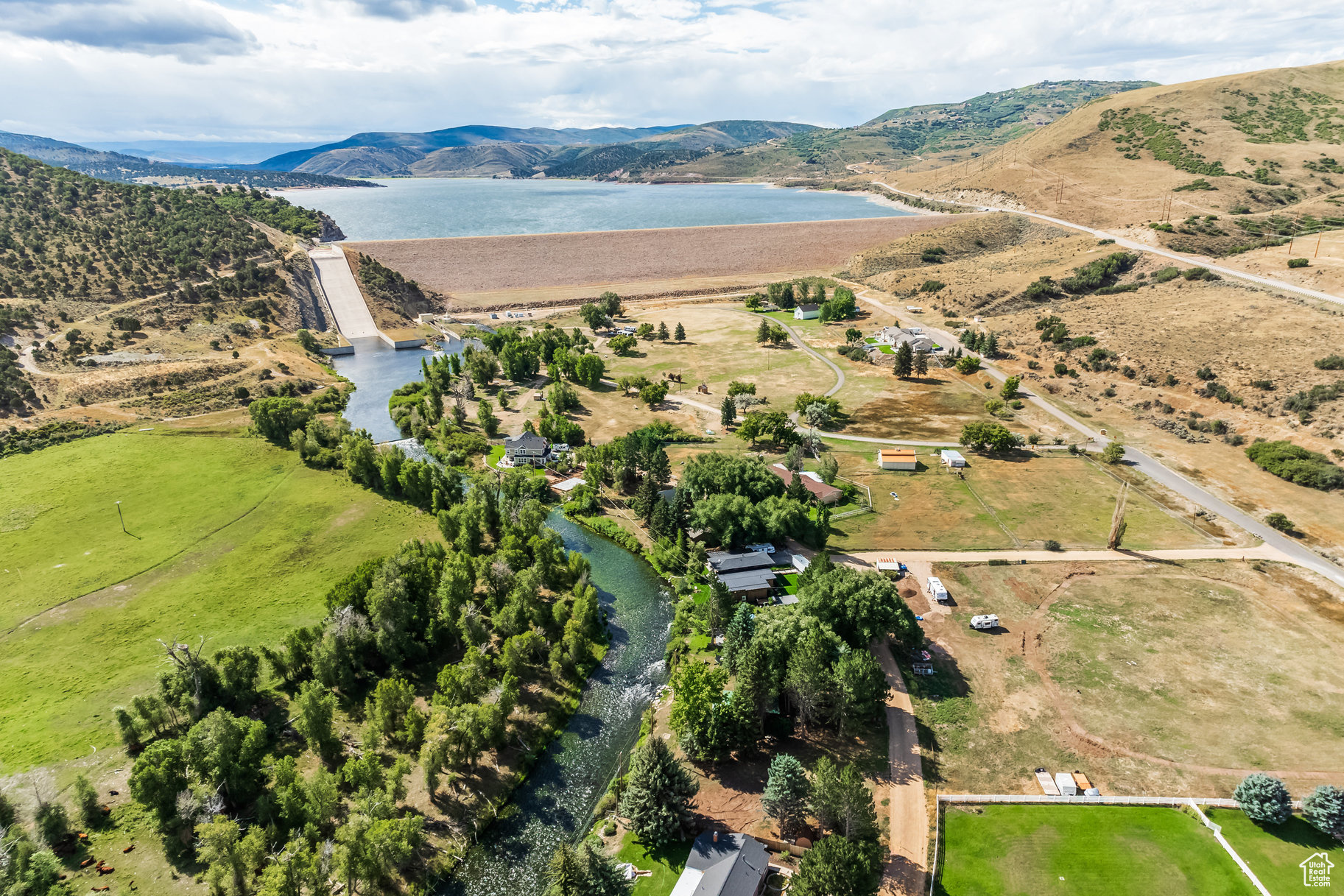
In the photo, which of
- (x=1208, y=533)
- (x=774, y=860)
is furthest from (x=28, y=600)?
(x=1208, y=533)

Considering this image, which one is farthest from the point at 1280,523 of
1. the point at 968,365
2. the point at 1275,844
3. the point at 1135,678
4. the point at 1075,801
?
the point at 968,365

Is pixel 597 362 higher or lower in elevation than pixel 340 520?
higher

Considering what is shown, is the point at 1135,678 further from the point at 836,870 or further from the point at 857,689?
the point at 836,870

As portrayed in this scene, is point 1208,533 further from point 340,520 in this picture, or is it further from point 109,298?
point 109,298

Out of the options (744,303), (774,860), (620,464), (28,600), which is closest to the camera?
(774,860)

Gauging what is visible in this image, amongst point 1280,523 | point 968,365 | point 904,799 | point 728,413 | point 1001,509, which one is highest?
point 968,365

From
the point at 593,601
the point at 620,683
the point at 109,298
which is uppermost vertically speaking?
the point at 109,298

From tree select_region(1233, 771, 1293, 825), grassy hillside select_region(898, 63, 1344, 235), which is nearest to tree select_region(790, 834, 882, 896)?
tree select_region(1233, 771, 1293, 825)
